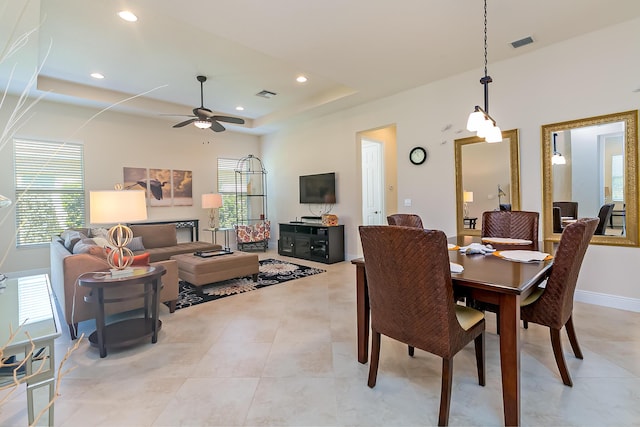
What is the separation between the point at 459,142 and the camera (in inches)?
178

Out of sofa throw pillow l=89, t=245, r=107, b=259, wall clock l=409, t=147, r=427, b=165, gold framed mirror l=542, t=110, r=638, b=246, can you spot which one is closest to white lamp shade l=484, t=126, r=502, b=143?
gold framed mirror l=542, t=110, r=638, b=246

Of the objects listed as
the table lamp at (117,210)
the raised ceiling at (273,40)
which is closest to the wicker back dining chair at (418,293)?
the table lamp at (117,210)

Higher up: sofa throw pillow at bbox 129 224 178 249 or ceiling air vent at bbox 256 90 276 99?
ceiling air vent at bbox 256 90 276 99

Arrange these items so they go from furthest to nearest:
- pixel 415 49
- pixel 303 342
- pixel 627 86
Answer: pixel 415 49, pixel 627 86, pixel 303 342

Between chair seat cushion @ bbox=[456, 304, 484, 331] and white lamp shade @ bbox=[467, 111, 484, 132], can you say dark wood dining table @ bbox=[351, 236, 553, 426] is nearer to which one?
chair seat cushion @ bbox=[456, 304, 484, 331]

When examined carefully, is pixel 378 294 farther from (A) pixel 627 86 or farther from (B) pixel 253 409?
(A) pixel 627 86

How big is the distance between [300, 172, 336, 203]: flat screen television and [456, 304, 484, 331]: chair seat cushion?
4.33m

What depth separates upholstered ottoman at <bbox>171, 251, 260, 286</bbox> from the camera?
158 inches

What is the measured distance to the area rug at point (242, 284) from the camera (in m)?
3.95

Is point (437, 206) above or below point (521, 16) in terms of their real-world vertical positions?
below

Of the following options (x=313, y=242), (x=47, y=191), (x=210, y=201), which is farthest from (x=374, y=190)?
(x=47, y=191)

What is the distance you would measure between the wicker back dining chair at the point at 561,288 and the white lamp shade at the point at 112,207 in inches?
115

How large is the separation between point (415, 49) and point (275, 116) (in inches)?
141

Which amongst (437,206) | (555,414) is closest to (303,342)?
(555,414)
